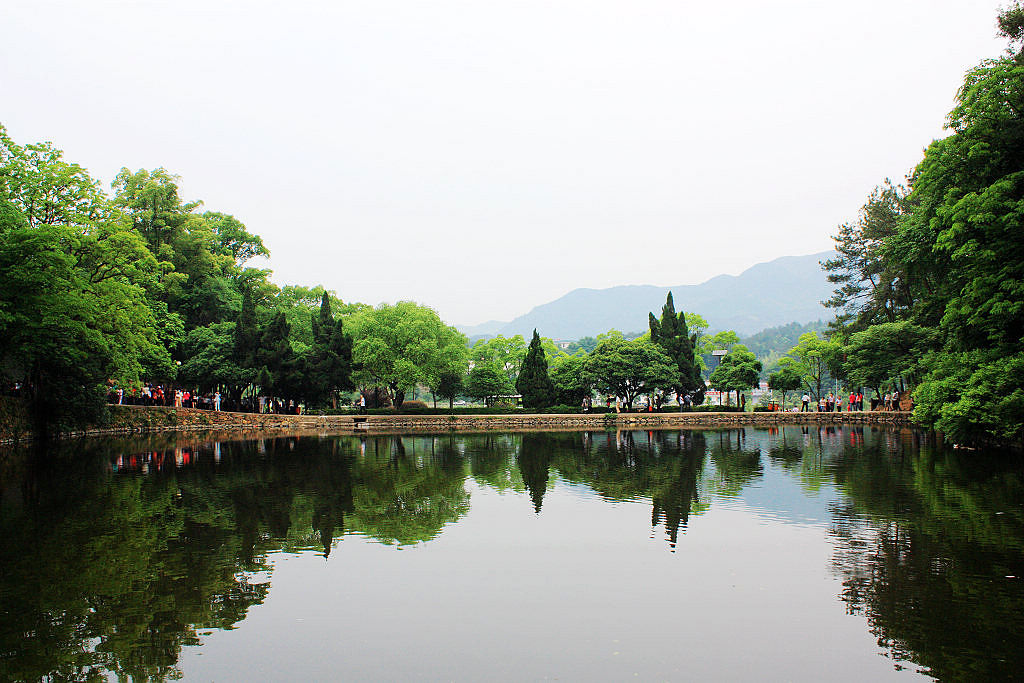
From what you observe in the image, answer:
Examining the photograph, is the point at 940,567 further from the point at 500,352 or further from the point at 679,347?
the point at 500,352

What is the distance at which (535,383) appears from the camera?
46875 mm

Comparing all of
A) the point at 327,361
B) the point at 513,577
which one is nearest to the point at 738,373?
the point at 327,361

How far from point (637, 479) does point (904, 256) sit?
47.8 ft

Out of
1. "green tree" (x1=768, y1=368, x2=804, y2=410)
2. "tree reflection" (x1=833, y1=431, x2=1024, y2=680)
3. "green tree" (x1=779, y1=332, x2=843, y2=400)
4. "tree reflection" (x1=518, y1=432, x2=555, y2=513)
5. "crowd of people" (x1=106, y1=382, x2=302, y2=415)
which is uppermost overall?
"green tree" (x1=779, y1=332, x2=843, y2=400)

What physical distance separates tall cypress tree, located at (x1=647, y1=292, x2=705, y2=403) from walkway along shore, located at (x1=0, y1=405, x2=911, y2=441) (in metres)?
7.46

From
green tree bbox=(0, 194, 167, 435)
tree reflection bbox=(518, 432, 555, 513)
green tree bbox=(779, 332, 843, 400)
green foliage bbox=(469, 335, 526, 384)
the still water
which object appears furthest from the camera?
green foliage bbox=(469, 335, 526, 384)

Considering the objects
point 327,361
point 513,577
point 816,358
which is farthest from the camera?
point 816,358

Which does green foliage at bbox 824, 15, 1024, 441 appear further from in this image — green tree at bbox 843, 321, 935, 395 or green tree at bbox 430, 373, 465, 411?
green tree at bbox 430, 373, 465, 411

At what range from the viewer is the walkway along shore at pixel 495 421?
129 ft

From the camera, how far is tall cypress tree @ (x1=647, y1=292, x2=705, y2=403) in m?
51.7

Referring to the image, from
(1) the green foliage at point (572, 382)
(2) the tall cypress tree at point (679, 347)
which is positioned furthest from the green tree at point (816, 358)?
(1) the green foliage at point (572, 382)

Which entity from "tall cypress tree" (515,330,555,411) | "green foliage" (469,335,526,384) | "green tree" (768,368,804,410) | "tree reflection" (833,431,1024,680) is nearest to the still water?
"tree reflection" (833,431,1024,680)

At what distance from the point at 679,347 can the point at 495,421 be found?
1730 centimetres

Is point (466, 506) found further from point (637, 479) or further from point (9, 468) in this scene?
point (9, 468)
